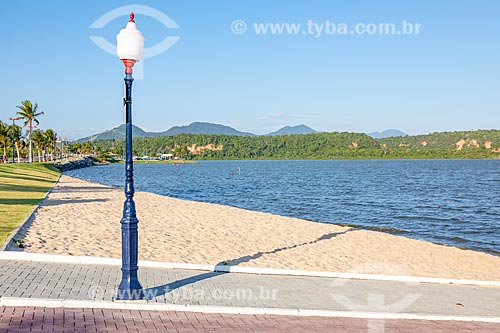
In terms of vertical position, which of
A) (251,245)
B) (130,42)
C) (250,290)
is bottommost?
(251,245)

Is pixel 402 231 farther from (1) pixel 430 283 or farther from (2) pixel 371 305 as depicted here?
(2) pixel 371 305

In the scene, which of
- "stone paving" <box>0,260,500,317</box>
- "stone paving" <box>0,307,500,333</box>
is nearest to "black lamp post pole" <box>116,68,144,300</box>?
"stone paving" <box>0,260,500,317</box>

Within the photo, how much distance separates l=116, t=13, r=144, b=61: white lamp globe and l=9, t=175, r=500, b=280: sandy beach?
590 cm

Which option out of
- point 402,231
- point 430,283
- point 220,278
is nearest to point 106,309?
point 220,278

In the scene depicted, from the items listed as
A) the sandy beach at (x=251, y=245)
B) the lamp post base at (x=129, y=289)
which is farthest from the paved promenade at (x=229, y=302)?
the sandy beach at (x=251, y=245)

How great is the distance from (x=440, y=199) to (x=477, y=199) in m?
2.98

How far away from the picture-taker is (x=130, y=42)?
7.69 metres

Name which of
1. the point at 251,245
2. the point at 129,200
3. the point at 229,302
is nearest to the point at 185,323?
the point at 229,302

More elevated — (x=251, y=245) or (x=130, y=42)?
(x=130, y=42)

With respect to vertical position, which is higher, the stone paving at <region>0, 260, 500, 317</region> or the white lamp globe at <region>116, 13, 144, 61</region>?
the white lamp globe at <region>116, 13, 144, 61</region>

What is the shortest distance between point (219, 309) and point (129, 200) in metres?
2.06

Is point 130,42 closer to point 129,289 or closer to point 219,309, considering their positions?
point 129,289

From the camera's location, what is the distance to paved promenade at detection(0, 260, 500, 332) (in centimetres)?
680

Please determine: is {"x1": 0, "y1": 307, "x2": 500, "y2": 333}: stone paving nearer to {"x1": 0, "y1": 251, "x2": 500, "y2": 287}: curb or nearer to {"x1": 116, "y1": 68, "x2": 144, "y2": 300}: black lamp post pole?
{"x1": 116, "y1": 68, "x2": 144, "y2": 300}: black lamp post pole
